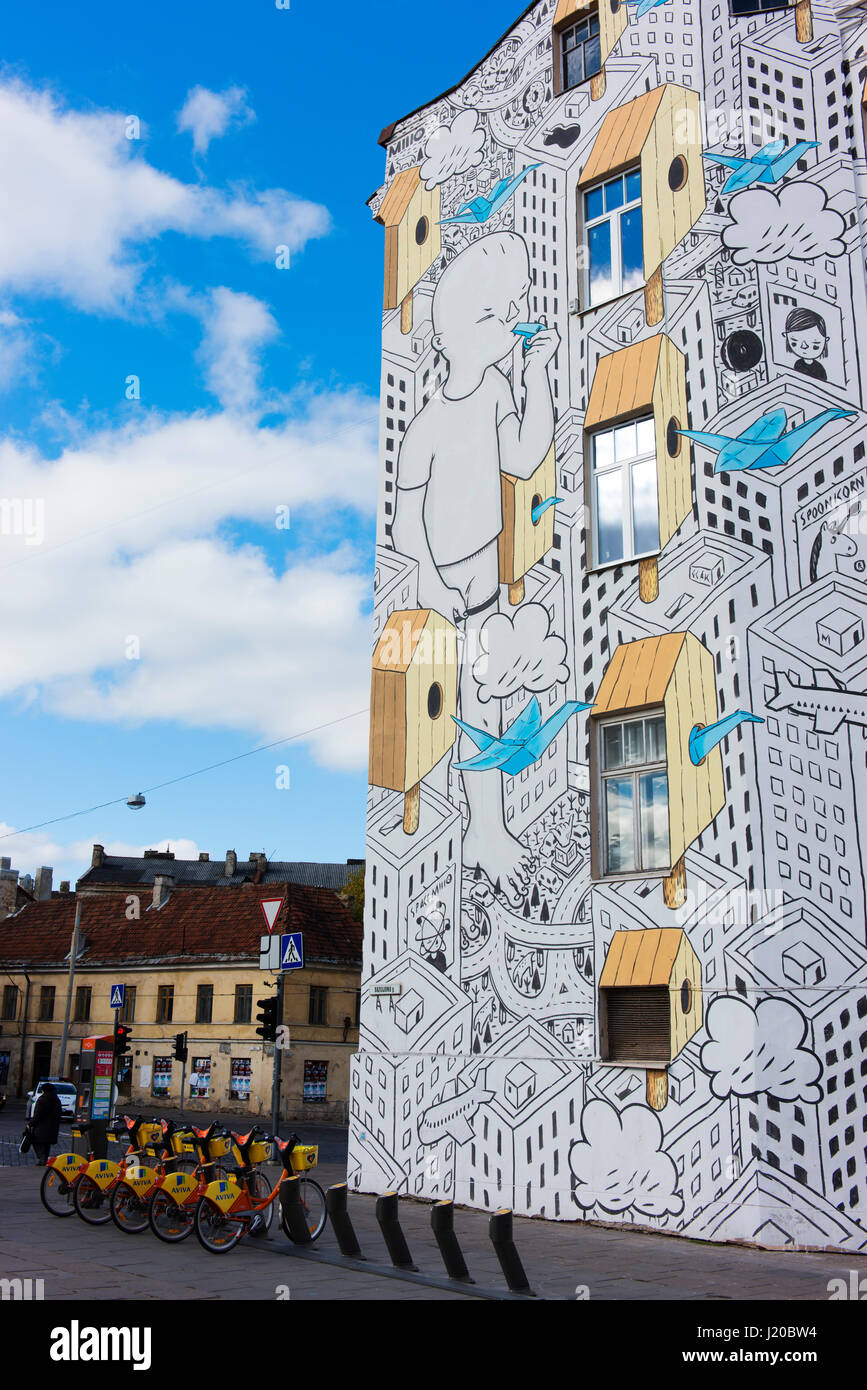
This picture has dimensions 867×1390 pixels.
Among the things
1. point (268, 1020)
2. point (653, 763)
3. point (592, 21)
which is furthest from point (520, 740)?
point (592, 21)

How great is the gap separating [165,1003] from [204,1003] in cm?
264

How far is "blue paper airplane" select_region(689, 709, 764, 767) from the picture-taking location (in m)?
13.8

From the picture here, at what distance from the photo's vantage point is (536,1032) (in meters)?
15.2

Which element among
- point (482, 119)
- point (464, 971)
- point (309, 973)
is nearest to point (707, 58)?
point (482, 119)

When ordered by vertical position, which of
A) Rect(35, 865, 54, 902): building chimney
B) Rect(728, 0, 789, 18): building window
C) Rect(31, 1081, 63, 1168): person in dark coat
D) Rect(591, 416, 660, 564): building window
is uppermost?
Rect(728, 0, 789, 18): building window

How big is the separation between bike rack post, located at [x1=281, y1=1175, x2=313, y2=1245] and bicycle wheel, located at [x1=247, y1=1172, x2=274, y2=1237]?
0.33m

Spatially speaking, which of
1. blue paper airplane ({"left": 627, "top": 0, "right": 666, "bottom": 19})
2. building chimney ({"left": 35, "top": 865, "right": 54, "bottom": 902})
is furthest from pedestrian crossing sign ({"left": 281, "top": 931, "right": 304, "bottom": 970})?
building chimney ({"left": 35, "top": 865, "right": 54, "bottom": 902})

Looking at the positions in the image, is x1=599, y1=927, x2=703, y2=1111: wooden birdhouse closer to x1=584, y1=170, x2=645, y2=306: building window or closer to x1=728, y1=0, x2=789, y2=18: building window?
x1=584, y1=170, x2=645, y2=306: building window

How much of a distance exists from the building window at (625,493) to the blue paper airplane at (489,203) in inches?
184

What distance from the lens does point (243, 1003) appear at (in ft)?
148

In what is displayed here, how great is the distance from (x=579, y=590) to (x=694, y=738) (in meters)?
2.82
